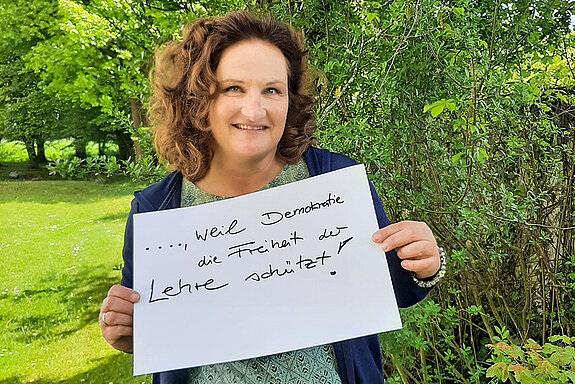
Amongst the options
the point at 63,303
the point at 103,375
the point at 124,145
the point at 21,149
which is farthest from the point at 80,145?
the point at 103,375

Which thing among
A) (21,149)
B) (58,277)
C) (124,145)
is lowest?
(21,149)

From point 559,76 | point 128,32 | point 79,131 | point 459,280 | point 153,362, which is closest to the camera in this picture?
point 153,362

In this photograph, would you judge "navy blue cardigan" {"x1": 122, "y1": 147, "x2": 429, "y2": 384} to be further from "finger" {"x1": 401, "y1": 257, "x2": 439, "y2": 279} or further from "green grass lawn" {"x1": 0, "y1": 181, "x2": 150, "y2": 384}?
"green grass lawn" {"x1": 0, "y1": 181, "x2": 150, "y2": 384}

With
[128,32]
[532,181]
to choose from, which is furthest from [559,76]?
[128,32]

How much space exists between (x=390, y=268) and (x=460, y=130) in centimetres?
95

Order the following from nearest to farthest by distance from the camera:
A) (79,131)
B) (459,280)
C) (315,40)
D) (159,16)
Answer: (315,40) → (459,280) → (159,16) → (79,131)

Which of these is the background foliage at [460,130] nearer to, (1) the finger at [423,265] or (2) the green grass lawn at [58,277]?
(1) the finger at [423,265]

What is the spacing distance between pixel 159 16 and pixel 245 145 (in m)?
2.29

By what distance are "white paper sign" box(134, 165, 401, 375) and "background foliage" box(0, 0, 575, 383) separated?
1.69 feet

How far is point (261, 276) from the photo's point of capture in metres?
0.88

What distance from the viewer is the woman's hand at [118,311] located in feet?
2.86

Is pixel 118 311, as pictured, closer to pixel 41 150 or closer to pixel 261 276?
pixel 261 276

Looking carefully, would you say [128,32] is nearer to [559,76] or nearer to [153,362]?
[559,76]

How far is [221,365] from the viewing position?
3.00 feet
